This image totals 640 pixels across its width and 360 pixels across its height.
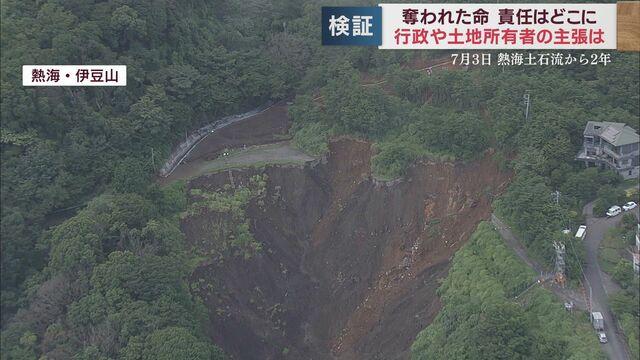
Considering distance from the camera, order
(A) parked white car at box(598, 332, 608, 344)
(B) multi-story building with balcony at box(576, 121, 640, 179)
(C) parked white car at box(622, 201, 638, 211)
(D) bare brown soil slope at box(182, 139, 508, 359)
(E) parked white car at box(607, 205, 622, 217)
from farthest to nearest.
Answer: (D) bare brown soil slope at box(182, 139, 508, 359)
(B) multi-story building with balcony at box(576, 121, 640, 179)
(C) parked white car at box(622, 201, 638, 211)
(E) parked white car at box(607, 205, 622, 217)
(A) parked white car at box(598, 332, 608, 344)

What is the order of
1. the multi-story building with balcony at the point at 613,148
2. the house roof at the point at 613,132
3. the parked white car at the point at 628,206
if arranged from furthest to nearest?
A: the multi-story building with balcony at the point at 613,148 → the house roof at the point at 613,132 → the parked white car at the point at 628,206

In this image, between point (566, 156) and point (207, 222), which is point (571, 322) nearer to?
point (566, 156)

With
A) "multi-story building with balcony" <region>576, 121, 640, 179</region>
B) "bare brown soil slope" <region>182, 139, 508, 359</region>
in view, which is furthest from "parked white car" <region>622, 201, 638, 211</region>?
"bare brown soil slope" <region>182, 139, 508, 359</region>

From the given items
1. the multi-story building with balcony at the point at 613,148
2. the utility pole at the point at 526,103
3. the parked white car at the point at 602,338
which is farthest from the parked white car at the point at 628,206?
the parked white car at the point at 602,338

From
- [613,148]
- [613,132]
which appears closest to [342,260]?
[613,148]

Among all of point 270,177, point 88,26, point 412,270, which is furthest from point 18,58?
point 412,270

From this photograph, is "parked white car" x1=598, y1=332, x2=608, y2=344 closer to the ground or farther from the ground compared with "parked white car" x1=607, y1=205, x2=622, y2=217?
closer to the ground

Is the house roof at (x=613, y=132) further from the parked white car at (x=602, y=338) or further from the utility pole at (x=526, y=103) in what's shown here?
the parked white car at (x=602, y=338)

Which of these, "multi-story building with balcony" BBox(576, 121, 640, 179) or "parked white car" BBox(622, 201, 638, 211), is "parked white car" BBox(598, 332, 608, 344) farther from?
"multi-story building with balcony" BBox(576, 121, 640, 179)
